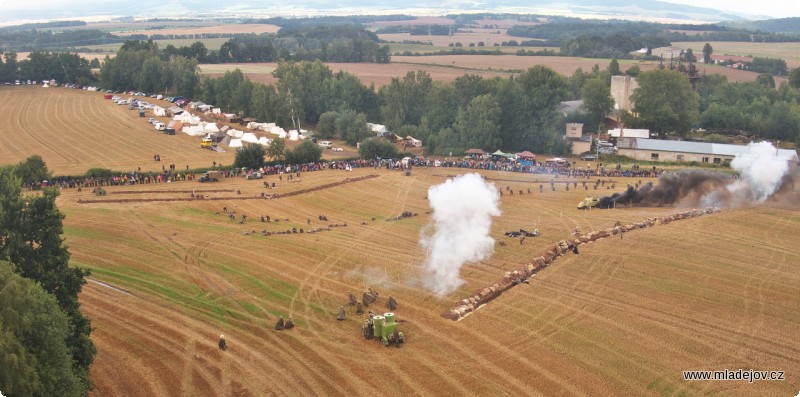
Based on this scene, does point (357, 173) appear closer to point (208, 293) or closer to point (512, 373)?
point (208, 293)

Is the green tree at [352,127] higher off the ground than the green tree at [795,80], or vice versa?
the green tree at [795,80]

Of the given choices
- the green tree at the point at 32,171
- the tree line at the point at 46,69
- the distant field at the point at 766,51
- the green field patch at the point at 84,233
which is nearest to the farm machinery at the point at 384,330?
the green field patch at the point at 84,233

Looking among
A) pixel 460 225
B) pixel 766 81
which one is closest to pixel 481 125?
pixel 460 225

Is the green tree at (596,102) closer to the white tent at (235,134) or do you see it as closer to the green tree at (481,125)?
the green tree at (481,125)

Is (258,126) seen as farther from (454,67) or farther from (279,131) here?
(454,67)

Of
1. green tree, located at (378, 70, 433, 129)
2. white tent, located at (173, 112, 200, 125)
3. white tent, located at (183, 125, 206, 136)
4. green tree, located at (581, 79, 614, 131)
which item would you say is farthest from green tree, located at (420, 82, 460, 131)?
white tent, located at (173, 112, 200, 125)

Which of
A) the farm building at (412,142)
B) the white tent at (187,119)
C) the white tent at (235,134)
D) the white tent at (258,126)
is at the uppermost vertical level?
the white tent at (187,119)

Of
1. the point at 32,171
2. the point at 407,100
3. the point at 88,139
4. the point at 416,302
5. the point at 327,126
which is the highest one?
the point at 407,100
